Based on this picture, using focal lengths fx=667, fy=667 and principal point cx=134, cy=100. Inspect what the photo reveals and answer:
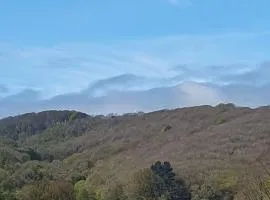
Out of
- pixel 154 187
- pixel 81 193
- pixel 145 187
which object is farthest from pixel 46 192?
pixel 154 187

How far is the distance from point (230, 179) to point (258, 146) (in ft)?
146

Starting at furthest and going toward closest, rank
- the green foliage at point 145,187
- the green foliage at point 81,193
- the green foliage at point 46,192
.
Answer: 1. the green foliage at point 145,187
2. the green foliage at point 81,193
3. the green foliage at point 46,192

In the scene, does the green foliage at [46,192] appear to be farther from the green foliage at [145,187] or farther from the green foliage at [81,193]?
the green foliage at [145,187]

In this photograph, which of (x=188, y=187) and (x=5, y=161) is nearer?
(x=188, y=187)

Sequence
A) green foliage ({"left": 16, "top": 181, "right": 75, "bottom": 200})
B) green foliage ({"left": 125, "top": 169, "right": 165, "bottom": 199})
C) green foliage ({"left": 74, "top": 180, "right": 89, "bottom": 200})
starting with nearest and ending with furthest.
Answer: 1. green foliage ({"left": 16, "top": 181, "right": 75, "bottom": 200})
2. green foliage ({"left": 74, "top": 180, "right": 89, "bottom": 200})
3. green foliage ({"left": 125, "top": 169, "right": 165, "bottom": 199})

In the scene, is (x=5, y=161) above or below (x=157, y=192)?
above

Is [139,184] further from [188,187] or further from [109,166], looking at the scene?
[109,166]

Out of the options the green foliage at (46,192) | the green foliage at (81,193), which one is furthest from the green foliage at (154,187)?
the green foliage at (46,192)

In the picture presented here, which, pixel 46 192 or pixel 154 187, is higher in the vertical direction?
pixel 46 192

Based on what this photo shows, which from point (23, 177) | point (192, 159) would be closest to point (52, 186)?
point (23, 177)

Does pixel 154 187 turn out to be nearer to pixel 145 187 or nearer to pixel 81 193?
pixel 145 187

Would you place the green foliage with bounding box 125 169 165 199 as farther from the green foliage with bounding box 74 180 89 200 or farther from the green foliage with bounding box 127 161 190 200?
the green foliage with bounding box 74 180 89 200

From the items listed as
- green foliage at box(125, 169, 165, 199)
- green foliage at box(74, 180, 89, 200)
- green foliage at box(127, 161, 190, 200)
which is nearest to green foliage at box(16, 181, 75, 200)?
green foliage at box(74, 180, 89, 200)

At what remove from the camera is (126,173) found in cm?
15825
